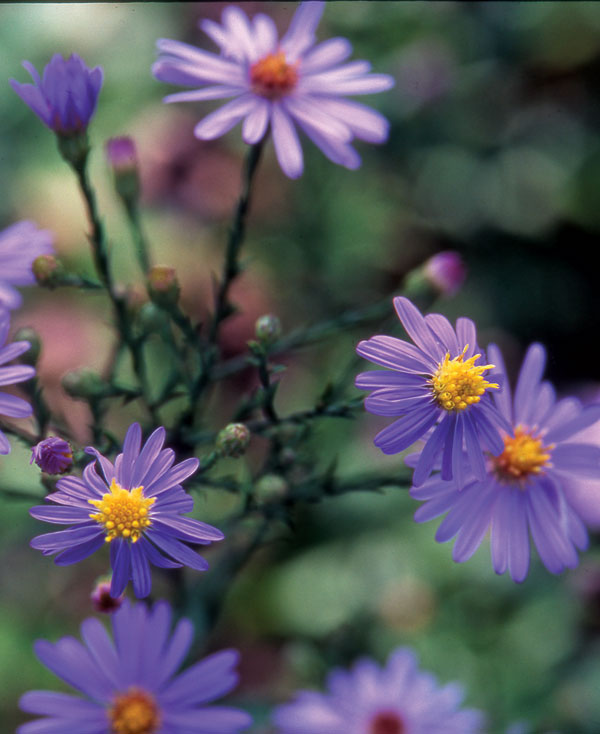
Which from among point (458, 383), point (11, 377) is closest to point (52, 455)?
point (11, 377)

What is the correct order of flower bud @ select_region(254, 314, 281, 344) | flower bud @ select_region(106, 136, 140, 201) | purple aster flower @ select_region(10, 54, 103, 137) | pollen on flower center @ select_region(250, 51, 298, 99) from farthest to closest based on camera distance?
flower bud @ select_region(106, 136, 140, 201) → pollen on flower center @ select_region(250, 51, 298, 99) → flower bud @ select_region(254, 314, 281, 344) → purple aster flower @ select_region(10, 54, 103, 137)

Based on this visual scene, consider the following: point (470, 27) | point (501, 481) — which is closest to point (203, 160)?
point (470, 27)

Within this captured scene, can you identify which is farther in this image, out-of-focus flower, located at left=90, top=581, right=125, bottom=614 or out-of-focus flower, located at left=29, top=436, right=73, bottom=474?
out-of-focus flower, located at left=90, top=581, right=125, bottom=614

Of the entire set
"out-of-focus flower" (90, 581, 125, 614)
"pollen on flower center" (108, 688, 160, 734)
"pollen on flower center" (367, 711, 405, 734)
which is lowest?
"pollen on flower center" (108, 688, 160, 734)

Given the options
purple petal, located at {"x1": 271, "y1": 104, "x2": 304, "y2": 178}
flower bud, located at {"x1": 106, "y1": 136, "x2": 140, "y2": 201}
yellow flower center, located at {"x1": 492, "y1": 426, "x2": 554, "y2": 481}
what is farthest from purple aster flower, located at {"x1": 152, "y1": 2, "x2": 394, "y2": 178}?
yellow flower center, located at {"x1": 492, "y1": 426, "x2": 554, "y2": 481}

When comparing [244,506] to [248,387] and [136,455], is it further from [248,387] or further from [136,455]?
[248,387]

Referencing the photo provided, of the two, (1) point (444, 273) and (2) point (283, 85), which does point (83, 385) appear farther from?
(1) point (444, 273)

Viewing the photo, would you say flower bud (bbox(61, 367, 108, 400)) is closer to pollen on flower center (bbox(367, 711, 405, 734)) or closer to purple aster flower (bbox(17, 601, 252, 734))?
purple aster flower (bbox(17, 601, 252, 734))
